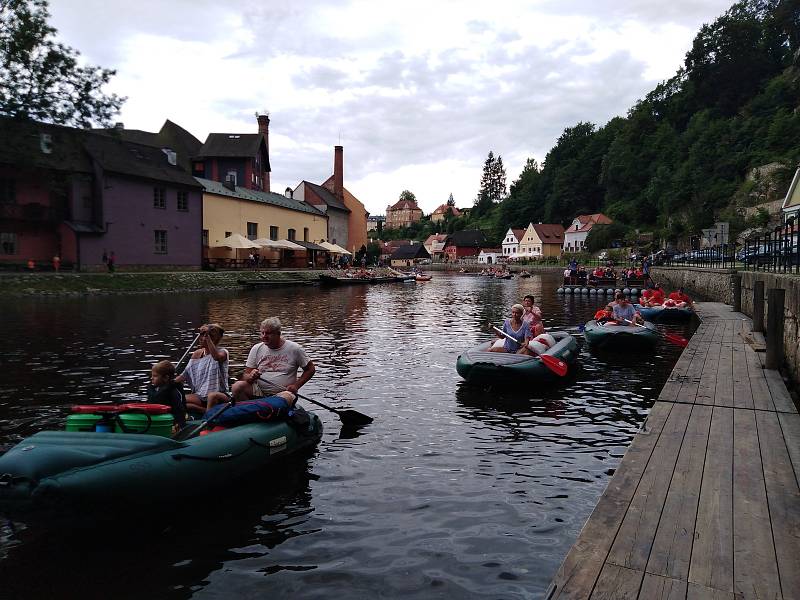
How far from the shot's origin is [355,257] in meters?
87.1

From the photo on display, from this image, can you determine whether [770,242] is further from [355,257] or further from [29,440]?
[355,257]

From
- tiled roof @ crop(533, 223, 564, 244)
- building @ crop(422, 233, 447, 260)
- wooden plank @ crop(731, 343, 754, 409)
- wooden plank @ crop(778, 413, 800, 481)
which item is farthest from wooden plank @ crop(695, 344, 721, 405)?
building @ crop(422, 233, 447, 260)

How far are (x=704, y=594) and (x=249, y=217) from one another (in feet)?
190

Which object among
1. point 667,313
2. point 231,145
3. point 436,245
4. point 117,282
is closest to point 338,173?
point 231,145

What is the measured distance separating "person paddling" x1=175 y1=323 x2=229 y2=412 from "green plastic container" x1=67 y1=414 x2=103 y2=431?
66.1 inches

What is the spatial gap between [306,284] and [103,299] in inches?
776

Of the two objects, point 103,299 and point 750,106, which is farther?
point 750,106

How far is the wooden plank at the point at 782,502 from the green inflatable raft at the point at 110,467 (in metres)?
5.17

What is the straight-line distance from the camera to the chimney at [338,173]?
8225cm

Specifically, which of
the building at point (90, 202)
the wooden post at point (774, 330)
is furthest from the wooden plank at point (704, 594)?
the building at point (90, 202)

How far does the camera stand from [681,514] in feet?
16.1

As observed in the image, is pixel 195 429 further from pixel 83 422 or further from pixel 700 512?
pixel 700 512

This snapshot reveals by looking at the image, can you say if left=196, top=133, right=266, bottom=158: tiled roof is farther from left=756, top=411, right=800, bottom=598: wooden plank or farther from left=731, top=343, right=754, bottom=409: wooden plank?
left=756, top=411, right=800, bottom=598: wooden plank

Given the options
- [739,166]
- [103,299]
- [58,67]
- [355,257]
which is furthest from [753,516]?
[739,166]
